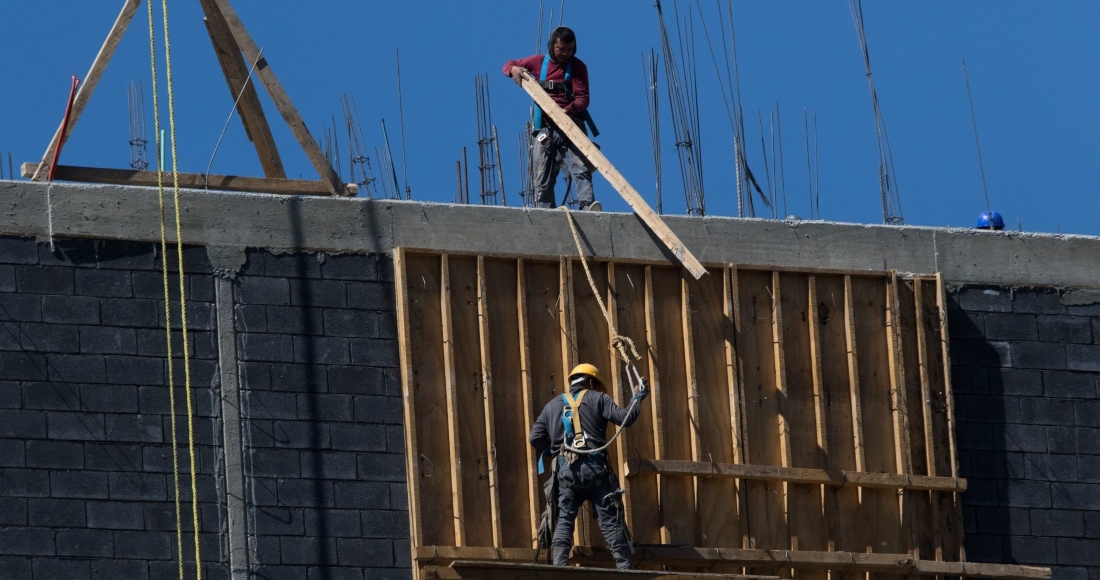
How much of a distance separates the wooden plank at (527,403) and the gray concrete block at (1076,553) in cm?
435

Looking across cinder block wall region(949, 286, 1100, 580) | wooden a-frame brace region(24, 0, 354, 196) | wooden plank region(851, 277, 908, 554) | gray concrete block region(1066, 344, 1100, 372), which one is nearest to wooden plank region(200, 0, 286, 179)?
wooden a-frame brace region(24, 0, 354, 196)

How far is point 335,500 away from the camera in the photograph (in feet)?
47.5

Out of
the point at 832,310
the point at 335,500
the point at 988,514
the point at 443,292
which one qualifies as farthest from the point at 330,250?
the point at 988,514

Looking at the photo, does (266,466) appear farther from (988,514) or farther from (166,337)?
(988,514)

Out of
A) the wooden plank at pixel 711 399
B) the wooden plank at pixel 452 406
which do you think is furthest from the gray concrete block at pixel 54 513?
the wooden plank at pixel 711 399

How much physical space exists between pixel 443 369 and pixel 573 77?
119 inches

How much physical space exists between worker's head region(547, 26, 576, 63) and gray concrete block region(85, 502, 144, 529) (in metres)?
5.10

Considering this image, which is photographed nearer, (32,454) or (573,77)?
(32,454)

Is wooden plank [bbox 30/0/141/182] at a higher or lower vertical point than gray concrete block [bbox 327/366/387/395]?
higher

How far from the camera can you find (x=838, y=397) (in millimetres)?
15773

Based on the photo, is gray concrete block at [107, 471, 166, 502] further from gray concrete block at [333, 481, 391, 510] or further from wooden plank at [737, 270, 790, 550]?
wooden plank at [737, 270, 790, 550]

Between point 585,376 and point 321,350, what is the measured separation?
1993mm

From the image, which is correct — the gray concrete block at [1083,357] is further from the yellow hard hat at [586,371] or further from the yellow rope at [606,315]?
the yellow hard hat at [586,371]

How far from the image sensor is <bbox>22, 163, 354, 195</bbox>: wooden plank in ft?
48.3
